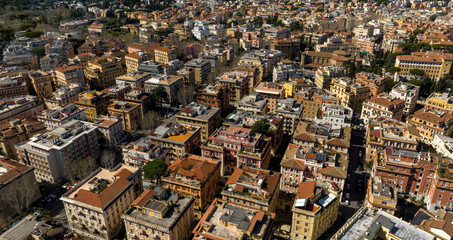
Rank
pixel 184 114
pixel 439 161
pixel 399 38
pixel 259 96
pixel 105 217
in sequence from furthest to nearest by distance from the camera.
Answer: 1. pixel 399 38
2. pixel 259 96
3. pixel 184 114
4. pixel 439 161
5. pixel 105 217

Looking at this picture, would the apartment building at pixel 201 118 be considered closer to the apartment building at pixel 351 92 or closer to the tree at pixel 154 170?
the tree at pixel 154 170

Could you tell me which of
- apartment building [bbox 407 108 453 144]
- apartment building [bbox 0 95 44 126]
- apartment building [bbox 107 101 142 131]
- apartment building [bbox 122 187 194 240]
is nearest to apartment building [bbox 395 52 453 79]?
apartment building [bbox 407 108 453 144]

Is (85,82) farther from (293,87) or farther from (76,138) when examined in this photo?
(293,87)

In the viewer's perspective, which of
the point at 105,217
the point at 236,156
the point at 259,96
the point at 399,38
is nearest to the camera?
the point at 105,217

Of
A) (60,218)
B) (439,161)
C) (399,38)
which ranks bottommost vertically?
(60,218)

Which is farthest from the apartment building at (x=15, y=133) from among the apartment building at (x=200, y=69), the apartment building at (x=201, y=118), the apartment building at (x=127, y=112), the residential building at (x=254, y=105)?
the apartment building at (x=200, y=69)

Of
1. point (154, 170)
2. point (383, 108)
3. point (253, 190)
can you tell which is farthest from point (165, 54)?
point (253, 190)

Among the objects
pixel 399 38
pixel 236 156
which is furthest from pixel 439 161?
pixel 399 38
